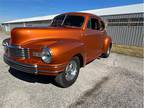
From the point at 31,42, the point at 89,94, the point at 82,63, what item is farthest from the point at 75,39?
the point at 89,94

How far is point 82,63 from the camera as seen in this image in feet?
16.0

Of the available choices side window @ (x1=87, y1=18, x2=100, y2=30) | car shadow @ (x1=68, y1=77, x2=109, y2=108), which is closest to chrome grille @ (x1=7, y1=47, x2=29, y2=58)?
car shadow @ (x1=68, y1=77, x2=109, y2=108)

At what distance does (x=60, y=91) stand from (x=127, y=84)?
7.13ft

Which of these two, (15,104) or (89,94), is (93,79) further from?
(15,104)

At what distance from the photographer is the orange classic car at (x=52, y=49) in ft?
11.8

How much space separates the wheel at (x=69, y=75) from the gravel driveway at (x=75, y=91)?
0.15 m

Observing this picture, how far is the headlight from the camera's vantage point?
11.6ft

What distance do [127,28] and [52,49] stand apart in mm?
13152

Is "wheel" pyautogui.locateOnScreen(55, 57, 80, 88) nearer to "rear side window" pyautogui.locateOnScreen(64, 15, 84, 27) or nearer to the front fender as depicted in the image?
the front fender

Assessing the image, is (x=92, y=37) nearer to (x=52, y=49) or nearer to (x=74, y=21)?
(x=74, y=21)

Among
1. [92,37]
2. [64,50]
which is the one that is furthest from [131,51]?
[64,50]

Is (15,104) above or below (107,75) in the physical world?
above

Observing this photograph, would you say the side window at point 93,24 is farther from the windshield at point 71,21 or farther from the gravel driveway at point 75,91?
the gravel driveway at point 75,91

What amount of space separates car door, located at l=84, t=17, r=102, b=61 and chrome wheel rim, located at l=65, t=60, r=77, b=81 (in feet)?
3.22
